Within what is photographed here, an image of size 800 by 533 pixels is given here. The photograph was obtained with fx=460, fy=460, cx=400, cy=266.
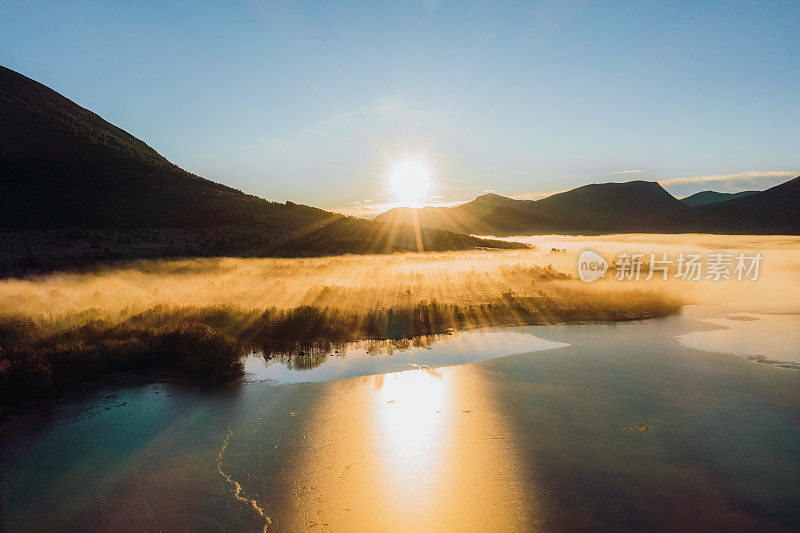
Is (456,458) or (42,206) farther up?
(42,206)

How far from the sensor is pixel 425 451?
8.57m

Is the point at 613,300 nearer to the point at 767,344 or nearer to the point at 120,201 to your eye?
the point at 767,344

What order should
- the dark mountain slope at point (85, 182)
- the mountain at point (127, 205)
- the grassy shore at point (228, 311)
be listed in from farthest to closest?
the dark mountain slope at point (85, 182)
the mountain at point (127, 205)
the grassy shore at point (228, 311)

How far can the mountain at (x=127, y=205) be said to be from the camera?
169 ft

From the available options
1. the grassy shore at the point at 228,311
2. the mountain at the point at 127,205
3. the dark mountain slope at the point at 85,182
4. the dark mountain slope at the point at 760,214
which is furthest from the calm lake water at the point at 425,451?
the dark mountain slope at the point at 760,214

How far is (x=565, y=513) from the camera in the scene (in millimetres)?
6652

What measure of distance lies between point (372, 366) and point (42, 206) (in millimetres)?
62721

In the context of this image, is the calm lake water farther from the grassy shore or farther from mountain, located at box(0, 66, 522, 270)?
mountain, located at box(0, 66, 522, 270)

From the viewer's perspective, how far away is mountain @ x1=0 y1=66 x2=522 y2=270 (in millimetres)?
51438

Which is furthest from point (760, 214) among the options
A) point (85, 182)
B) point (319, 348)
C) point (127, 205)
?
point (85, 182)

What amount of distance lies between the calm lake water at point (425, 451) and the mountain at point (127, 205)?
32833 mm

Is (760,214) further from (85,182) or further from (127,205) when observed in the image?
(85,182)

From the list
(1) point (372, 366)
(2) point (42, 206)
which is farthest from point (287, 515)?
(2) point (42, 206)

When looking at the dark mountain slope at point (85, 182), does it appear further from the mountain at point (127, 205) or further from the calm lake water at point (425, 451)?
the calm lake water at point (425, 451)
